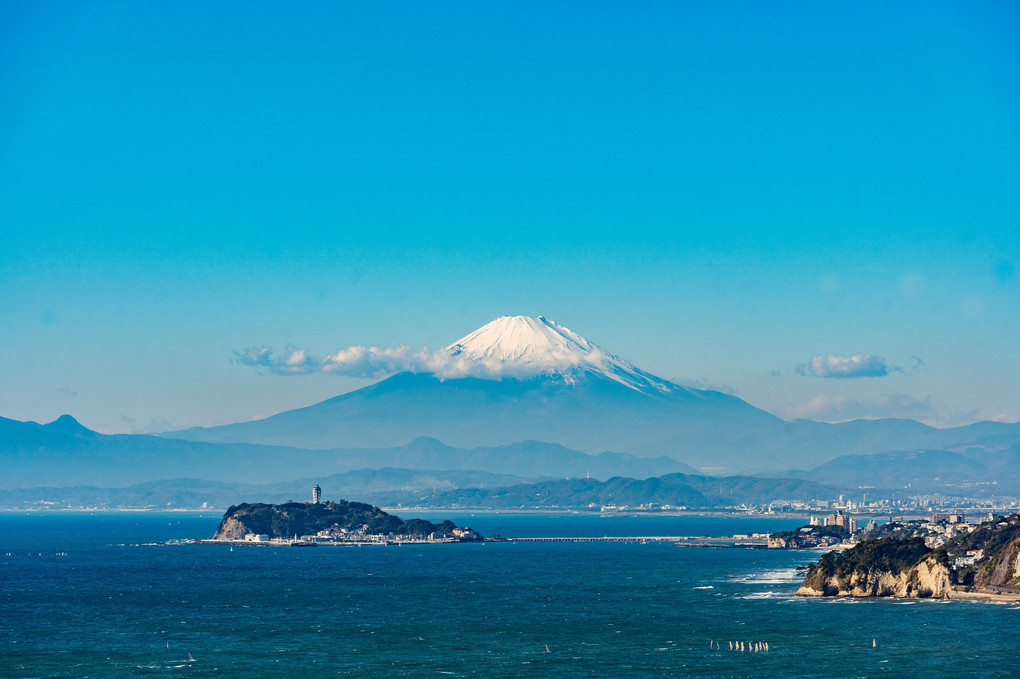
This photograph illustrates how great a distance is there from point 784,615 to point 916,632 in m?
13.0

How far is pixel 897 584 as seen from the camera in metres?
116

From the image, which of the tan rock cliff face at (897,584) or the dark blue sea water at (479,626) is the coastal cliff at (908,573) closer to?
the tan rock cliff face at (897,584)

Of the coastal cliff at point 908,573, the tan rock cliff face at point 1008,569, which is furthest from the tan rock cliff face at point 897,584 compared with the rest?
the tan rock cliff face at point 1008,569

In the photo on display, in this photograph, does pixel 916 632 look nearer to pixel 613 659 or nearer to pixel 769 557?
pixel 613 659

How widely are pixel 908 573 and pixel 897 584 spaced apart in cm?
154

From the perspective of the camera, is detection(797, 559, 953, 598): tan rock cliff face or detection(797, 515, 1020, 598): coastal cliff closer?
detection(797, 559, 953, 598): tan rock cliff face

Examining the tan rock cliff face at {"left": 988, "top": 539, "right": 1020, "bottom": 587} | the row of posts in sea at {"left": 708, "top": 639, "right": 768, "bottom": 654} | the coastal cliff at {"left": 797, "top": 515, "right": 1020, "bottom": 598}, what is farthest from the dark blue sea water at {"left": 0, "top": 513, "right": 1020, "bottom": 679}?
the tan rock cliff face at {"left": 988, "top": 539, "right": 1020, "bottom": 587}

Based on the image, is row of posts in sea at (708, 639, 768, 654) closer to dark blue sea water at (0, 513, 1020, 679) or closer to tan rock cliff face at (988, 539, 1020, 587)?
dark blue sea water at (0, 513, 1020, 679)

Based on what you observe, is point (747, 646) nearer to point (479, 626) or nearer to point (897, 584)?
point (479, 626)

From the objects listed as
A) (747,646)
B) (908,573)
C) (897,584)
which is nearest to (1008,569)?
(908,573)

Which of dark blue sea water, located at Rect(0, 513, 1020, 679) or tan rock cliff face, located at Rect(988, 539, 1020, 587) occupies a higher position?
tan rock cliff face, located at Rect(988, 539, 1020, 587)

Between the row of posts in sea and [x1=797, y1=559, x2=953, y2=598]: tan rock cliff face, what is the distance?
32573 mm

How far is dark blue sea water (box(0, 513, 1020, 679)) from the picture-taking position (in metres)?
80.4

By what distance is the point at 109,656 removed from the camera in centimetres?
8588
